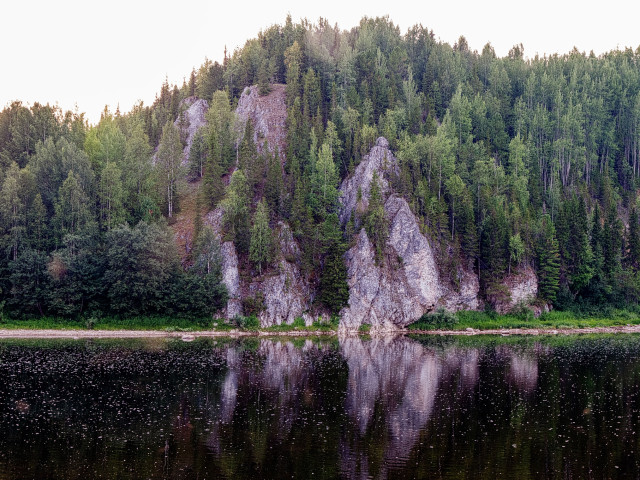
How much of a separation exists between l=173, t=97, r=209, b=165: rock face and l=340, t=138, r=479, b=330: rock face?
55.1 meters

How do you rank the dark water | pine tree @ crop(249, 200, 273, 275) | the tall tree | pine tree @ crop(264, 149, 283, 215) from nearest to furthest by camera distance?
the dark water < pine tree @ crop(249, 200, 273, 275) < pine tree @ crop(264, 149, 283, 215) < the tall tree

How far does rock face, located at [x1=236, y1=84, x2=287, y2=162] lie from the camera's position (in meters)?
150

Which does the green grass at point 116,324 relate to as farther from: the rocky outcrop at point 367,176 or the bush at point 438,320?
the rocky outcrop at point 367,176

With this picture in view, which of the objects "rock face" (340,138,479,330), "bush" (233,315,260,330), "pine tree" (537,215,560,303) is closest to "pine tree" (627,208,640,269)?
"pine tree" (537,215,560,303)

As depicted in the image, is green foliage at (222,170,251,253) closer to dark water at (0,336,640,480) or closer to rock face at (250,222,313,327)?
rock face at (250,222,313,327)

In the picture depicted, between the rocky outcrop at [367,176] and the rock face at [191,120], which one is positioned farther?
the rock face at [191,120]

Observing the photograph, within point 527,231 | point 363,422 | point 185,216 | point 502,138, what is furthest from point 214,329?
point 502,138

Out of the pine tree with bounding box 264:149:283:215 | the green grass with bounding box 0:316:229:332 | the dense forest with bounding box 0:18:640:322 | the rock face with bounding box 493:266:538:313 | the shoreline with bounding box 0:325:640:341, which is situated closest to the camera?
the shoreline with bounding box 0:325:640:341

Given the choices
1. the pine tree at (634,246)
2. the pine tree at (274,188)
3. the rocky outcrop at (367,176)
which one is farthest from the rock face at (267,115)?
the pine tree at (634,246)

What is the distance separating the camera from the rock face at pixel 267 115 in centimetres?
15025

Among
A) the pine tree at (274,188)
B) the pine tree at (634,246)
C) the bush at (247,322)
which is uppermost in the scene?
the pine tree at (274,188)

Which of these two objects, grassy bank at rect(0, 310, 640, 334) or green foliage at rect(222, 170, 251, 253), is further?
green foliage at rect(222, 170, 251, 253)

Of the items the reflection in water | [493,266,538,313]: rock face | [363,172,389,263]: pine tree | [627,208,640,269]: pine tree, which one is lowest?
the reflection in water

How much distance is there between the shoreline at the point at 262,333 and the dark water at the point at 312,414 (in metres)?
16.0
